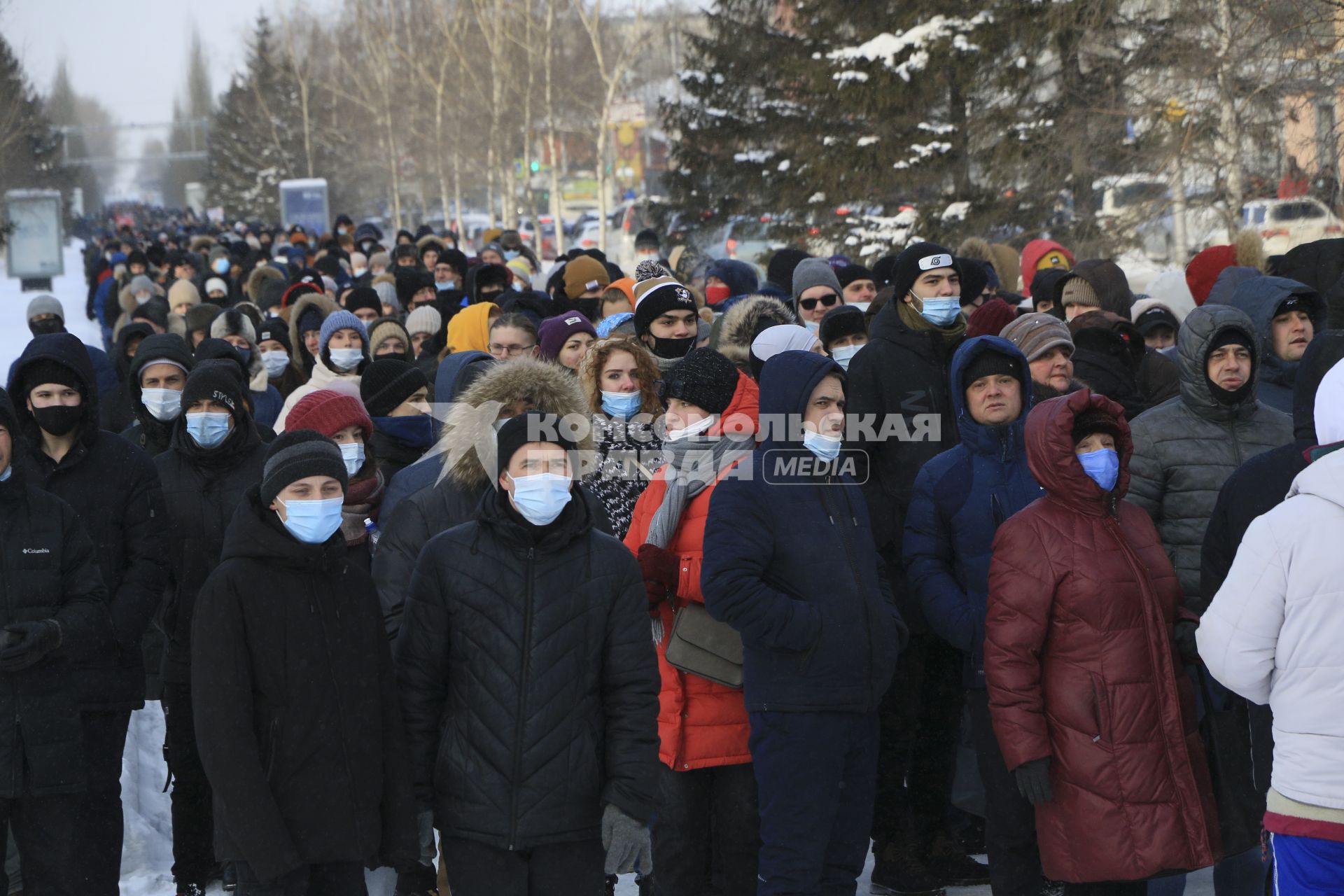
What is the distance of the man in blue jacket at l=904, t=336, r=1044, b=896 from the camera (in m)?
4.75

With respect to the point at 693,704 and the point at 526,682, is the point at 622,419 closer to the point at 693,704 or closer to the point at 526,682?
the point at 693,704

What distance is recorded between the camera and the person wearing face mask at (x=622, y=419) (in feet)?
17.4

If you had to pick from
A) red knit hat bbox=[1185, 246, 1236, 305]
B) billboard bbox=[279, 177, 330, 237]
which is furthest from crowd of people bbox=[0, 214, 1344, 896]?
billboard bbox=[279, 177, 330, 237]

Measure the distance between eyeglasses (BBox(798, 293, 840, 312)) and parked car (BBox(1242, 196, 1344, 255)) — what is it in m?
5.15

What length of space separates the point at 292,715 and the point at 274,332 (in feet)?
19.8

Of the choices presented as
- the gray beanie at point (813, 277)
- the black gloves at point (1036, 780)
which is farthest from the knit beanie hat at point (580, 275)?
the black gloves at point (1036, 780)

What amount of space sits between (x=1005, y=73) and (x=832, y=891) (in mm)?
14819

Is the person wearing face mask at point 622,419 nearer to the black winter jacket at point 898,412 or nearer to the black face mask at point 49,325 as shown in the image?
the black winter jacket at point 898,412

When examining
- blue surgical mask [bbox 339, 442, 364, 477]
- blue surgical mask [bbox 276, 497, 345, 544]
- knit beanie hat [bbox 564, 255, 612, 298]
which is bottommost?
blue surgical mask [bbox 276, 497, 345, 544]

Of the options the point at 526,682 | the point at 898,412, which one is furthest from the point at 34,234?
the point at 526,682

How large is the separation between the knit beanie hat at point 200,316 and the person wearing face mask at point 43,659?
239 inches

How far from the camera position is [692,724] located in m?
4.73

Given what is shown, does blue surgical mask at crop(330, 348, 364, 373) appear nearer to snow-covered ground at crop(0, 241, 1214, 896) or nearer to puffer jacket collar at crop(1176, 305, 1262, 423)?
snow-covered ground at crop(0, 241, 1214, 896)

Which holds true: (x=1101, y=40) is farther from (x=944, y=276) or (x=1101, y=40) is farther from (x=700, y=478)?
(x=700, y=478)
